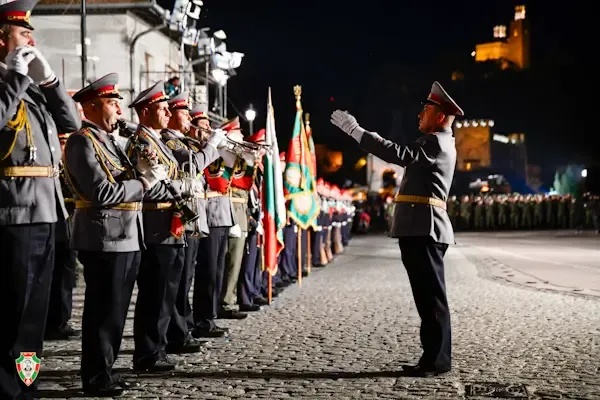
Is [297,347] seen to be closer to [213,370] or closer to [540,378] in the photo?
[213,370]

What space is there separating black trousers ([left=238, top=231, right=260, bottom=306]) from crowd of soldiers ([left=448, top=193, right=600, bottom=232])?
39411mm

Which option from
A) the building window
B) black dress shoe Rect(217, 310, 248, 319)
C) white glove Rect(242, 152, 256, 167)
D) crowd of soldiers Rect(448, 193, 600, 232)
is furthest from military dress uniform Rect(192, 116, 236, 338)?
crowd of soldiers Rect(448, 193, 600, 232)

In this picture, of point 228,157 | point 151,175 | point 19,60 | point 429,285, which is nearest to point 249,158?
point 228,157

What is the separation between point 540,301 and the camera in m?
11.8

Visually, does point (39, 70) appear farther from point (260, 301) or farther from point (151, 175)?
point (260, 301)

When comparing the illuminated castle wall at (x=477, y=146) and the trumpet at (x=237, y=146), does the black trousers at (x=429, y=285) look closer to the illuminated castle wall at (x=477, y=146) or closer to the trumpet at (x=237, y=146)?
the trumpet at (x=237, y=146)

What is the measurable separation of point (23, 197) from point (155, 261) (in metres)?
2.16

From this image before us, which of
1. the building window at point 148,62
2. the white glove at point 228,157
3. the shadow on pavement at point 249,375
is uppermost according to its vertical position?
the building window at point 148,62

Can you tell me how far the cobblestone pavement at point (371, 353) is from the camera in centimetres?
618

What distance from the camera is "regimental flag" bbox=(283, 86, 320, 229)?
14.0 metres

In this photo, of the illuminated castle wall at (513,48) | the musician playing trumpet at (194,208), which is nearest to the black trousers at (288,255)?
the musician playing trumpet at (194,208)

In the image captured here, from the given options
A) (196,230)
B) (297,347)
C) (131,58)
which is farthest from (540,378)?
(131,58)

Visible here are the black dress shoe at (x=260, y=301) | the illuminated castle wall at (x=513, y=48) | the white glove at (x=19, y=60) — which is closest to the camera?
the white glove at (x=19, y=60)

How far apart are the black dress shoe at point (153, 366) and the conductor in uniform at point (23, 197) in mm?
1938
